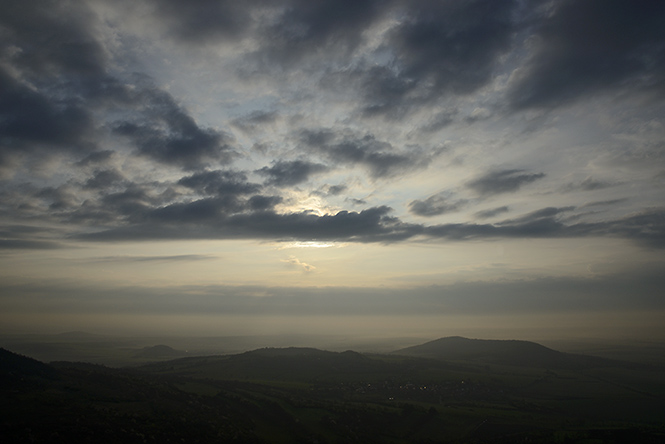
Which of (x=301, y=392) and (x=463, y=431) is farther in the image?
(x=301, y=392)

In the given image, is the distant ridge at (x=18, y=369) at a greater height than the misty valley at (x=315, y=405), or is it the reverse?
the distant ridge at (x=18, y=369)

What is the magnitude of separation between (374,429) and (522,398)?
241 ft

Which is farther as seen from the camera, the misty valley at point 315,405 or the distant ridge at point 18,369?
the distant ridge at point 18,369

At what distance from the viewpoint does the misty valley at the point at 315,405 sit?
156 feet

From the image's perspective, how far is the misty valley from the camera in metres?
47.7

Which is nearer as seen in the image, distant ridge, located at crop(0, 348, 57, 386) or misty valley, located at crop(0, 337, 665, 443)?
misty valley, located at crop(0, 337, 665, 443)

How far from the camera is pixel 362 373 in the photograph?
14050 cm

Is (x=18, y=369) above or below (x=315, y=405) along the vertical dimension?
above

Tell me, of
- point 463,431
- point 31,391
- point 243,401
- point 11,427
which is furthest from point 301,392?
point 11,427

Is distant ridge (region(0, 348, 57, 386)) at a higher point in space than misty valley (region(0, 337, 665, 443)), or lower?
higher

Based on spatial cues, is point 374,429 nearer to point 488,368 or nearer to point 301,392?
point 301,392

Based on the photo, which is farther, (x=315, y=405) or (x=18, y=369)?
(x=315, y=405)

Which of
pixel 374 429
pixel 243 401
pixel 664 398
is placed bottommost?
pixel 664 398

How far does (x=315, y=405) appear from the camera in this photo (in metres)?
81.0
